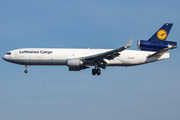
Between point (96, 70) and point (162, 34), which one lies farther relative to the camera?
point (162, 34)

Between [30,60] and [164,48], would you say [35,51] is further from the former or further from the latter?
[164,48]

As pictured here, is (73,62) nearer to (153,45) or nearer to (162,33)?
(153,45)

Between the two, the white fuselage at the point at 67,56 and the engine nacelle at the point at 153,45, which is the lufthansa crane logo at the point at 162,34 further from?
the white fuselage at the point at 67,56

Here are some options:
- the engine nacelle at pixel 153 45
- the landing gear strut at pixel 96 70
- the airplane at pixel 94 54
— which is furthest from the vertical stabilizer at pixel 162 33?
the landing gear strut at pixel 96 70

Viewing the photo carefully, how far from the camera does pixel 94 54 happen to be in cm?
4744

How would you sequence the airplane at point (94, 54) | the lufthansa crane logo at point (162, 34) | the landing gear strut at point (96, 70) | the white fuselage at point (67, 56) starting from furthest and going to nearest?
the lufthansa crane logo at point (162, 34) → the white fuselage at point (67, 56) → the landing gear strut at point (96, 70) → the airplane at point (94, 54)

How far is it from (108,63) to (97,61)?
203 cm

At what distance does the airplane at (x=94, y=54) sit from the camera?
150 feet

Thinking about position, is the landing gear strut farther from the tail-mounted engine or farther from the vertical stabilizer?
the vertical stabilizer

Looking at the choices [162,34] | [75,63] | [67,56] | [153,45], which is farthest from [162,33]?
[67,56]

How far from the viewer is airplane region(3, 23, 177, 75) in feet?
150

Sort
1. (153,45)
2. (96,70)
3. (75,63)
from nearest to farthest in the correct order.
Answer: (75,63) → (153,45) → (96,70)

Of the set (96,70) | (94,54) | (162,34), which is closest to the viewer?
(96,70)

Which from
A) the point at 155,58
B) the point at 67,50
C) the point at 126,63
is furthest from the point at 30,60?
the point at 155,58
